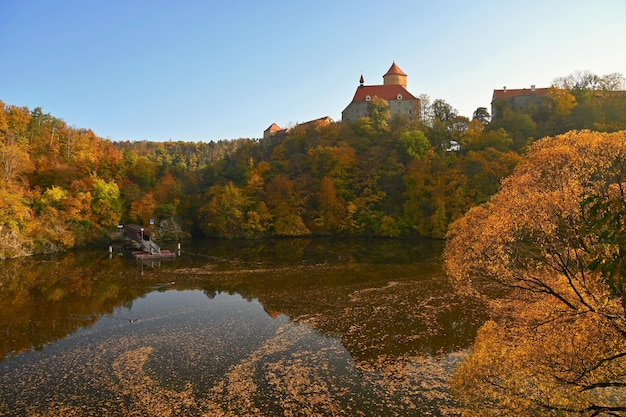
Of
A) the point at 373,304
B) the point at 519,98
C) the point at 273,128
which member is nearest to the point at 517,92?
the point at 519,98

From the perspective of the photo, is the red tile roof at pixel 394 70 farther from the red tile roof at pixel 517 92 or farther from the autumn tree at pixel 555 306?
the autumn tree at pixel 555 306

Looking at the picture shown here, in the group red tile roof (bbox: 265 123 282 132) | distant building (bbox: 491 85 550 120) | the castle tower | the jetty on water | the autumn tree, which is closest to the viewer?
the autumn tree

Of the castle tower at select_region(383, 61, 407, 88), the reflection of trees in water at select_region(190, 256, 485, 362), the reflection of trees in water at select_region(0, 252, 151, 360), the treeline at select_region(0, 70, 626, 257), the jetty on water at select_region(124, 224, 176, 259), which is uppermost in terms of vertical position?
the castle tower at select_region(383, 61, 407, 88)

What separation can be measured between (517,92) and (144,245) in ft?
183

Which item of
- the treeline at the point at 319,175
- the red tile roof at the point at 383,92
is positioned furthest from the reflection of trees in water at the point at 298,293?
the red tile roof at the point at 383,92

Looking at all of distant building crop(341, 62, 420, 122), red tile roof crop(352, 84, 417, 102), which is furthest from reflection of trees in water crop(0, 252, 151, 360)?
red tile roof crop(352, 84, 417, 102)

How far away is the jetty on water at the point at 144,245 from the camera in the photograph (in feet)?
115

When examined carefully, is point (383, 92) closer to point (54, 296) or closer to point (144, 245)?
point (144, 245)

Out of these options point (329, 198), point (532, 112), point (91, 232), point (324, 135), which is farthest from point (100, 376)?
point (532, 112)

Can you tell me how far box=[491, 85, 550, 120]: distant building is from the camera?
58000mm

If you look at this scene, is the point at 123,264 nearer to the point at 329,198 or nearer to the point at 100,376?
the point at 100,376

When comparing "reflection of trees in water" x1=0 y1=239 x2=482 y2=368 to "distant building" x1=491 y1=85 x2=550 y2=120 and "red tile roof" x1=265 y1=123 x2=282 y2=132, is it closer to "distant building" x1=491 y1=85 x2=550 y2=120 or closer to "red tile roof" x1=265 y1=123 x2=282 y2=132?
"distant building" x1=491 y1=85 x2=550 y2=120

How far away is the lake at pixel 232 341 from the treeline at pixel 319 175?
18881 mm

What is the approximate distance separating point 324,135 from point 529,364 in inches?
2108
